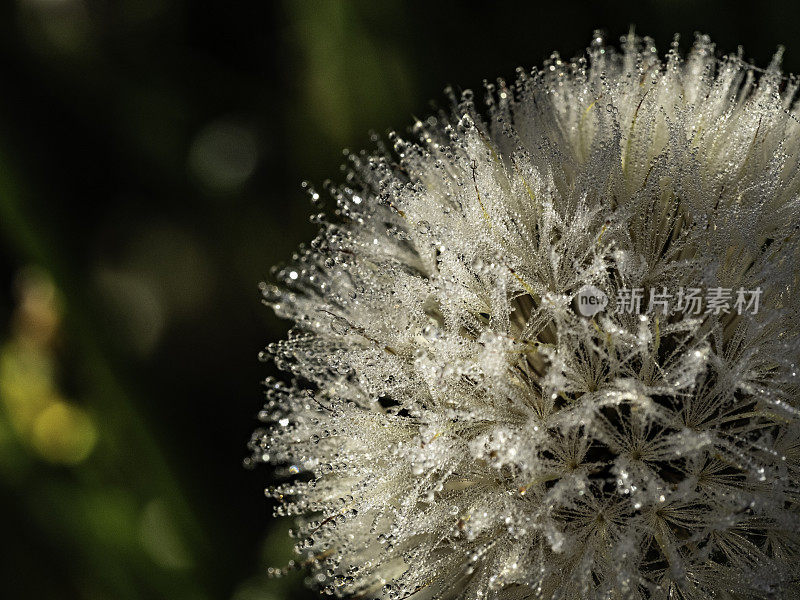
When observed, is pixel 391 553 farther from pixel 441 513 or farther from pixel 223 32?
pixel 223 32

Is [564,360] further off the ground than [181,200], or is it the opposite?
[181,200]

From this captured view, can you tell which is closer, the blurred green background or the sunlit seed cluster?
the sunlit seed cluster

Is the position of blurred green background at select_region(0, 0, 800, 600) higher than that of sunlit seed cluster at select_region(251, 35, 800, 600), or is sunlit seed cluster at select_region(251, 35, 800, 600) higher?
blurred green background at select_region(0, 0, 800, 600)

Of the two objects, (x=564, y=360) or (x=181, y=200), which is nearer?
A: (x=564, y=360)

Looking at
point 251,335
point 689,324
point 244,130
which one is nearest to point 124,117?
point 244,130
